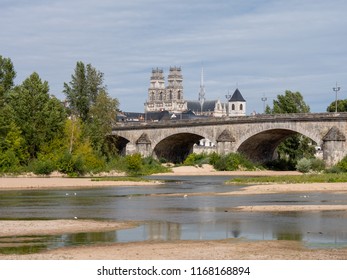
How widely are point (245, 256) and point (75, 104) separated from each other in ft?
271

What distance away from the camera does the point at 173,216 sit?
35281 millimetres

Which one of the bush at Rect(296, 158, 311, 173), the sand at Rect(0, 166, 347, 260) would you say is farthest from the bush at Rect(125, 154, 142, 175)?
the sand at Rect(0, 166, 347, 260)

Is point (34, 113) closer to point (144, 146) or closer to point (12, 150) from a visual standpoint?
point (12, 150)

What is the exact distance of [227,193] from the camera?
5188 cm

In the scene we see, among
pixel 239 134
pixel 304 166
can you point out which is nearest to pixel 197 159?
pixel 239 134

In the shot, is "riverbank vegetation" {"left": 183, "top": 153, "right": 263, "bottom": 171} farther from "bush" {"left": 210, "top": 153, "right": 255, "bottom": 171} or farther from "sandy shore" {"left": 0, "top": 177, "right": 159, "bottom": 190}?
"sandy shore" {"left": 0, "top": 177, "right": 159, "bottom": 190}

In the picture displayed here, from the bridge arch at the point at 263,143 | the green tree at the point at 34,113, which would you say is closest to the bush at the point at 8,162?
the green tree at the point at 34,113

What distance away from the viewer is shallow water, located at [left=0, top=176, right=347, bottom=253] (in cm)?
2695

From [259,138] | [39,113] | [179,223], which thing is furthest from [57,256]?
[259,138]

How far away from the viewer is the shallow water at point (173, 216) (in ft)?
88.4

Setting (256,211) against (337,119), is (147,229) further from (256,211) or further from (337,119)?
(337,119)

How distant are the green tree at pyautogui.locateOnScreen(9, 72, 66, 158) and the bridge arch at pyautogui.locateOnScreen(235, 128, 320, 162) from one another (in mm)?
27494

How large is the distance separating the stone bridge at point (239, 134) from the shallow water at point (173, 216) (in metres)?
36.5

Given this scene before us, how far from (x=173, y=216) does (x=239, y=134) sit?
65.7 metres
